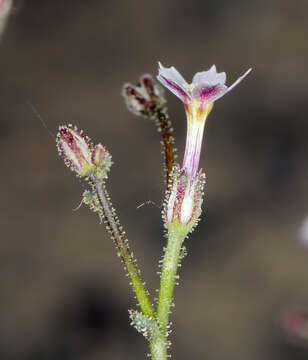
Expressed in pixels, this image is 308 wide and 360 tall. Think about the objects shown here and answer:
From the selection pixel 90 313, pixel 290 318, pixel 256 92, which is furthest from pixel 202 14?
pixel 290 318

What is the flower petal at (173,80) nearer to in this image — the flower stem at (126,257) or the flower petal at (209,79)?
the flower petal at (209,79)

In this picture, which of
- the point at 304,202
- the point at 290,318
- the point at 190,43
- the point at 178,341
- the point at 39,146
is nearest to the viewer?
the point at 290,318

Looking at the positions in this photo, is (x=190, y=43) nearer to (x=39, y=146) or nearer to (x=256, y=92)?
(x=256, y=92)

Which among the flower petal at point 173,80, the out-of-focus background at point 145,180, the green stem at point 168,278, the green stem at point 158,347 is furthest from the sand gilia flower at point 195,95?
the out-of-focus background at point 145,180

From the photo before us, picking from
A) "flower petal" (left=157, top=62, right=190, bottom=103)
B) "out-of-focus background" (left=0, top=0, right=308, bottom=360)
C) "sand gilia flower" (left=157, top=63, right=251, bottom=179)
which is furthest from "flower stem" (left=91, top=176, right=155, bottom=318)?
"out-of-focus background" (left=0, top=0, right=308, bottom=360)

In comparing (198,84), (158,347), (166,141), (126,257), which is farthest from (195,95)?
(158,347)

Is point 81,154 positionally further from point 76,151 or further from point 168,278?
point 168,278
